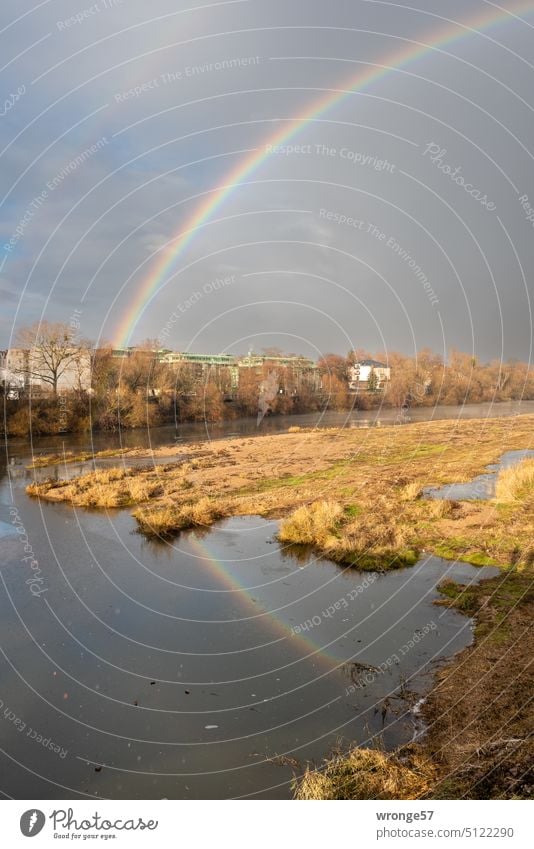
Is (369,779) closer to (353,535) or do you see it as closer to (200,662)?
(200,662)

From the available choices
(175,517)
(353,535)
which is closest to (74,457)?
(175,517)

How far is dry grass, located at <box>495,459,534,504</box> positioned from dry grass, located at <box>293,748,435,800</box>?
49.1 feet

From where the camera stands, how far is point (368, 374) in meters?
101

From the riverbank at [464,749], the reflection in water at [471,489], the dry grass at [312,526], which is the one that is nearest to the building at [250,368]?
the reflection in water at [471,489]

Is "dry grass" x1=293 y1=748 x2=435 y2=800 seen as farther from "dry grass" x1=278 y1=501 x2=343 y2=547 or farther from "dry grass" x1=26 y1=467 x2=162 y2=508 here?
"dry grass" x1=26 y1=467 x2=162 y2=508

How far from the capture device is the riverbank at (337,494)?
53.6 feet

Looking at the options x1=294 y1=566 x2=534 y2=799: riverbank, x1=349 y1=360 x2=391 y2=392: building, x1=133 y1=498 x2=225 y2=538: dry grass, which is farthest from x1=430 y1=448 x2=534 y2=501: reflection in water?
x1=349 y1=360 x2=391 y2=392: building

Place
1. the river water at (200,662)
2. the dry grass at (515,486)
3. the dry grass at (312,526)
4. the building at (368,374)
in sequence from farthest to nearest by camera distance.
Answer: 1. the building at (368,374)
2. the dry grass at (515,486)
3. the dry grass at (312,526)
4. the river water at (200,662)

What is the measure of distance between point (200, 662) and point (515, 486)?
15.8 meters

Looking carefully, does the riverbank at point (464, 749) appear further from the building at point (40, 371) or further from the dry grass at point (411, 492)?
the building at point (40, 371)

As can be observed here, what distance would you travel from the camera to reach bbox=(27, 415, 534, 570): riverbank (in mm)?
16344

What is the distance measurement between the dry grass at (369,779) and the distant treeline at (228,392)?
47.2 m

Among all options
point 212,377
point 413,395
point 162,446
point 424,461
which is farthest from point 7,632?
point 413,395
